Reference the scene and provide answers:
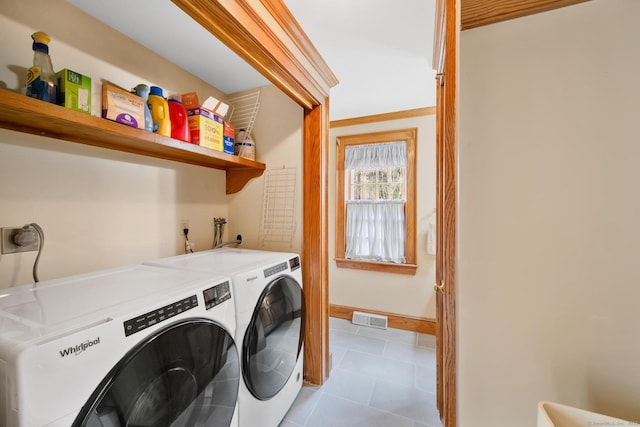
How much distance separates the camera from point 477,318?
890 millimetres

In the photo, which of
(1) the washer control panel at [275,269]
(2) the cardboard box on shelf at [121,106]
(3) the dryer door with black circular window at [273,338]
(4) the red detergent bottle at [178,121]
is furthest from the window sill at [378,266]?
(2) the cardboard box on shelf at [121,106]

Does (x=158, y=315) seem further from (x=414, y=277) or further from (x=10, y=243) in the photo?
(x=414, y=277)

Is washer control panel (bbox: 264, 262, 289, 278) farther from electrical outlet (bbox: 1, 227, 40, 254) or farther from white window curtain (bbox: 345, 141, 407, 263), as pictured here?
white window curtain (bbox: 345, 141, 407, 263)

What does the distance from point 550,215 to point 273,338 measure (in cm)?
130

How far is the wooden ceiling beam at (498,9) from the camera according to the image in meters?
0.81

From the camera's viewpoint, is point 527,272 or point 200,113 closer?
point 527,272

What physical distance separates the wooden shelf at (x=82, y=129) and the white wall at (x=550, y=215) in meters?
1.35

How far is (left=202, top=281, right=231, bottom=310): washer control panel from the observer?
877mm

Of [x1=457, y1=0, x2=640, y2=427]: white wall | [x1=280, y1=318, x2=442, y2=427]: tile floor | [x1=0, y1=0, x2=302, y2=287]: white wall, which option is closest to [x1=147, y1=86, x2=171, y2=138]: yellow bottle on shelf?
[x1=0, y1=0, x2=302, y2=287]: white wall

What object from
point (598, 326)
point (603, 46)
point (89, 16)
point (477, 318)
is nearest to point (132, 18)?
point (89, 16)

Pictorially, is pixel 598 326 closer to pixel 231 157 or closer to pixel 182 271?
pixel 182 271

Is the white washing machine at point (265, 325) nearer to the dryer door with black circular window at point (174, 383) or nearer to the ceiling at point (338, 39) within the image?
the dryer door with black circular window at point (174, 383)

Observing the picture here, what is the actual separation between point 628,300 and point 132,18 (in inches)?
94.6

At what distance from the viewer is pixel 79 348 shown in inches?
21.2
